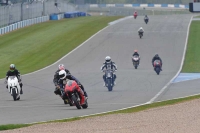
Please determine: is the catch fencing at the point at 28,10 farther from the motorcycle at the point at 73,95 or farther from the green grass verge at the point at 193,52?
the motorcycle at the point at 73,95

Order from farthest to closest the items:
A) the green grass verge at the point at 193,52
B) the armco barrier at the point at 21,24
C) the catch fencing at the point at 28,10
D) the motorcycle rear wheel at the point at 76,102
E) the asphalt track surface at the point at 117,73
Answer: the catch fencing at the point at 28,10, the armco barrier at the point at 21,24, the green grass verge at the point at 193,52, the asphalt track surface at the point at 117,73, the motorcycle rear wheel at the point at 76,102

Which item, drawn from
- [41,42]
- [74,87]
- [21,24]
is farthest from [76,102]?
[21,24]

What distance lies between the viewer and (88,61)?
138 ft

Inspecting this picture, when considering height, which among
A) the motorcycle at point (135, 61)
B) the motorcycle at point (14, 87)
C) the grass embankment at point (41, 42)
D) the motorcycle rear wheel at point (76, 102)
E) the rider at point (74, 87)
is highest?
the rider at point (74, 87)

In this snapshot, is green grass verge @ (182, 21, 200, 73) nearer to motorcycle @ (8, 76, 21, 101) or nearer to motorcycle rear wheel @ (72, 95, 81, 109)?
motorcycle @ (8, 76, 21, 101)

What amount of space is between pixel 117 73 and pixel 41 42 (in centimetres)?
2136

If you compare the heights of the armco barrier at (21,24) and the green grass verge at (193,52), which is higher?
the green grass verge at (193,52)

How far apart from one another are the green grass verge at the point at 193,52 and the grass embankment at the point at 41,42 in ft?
30.6

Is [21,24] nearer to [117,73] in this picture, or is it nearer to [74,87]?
[117,73]

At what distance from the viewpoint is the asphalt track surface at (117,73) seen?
18756 mm

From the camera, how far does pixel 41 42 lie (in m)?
54.5

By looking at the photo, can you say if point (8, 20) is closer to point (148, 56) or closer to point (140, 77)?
point (148, 56)

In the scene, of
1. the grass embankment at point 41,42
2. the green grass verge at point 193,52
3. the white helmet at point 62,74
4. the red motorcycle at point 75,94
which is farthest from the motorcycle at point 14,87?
the green grass verge at point 193,52

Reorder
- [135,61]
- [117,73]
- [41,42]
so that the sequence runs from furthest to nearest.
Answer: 1. [41,42]
2. [135,61]
3. [117,73]
